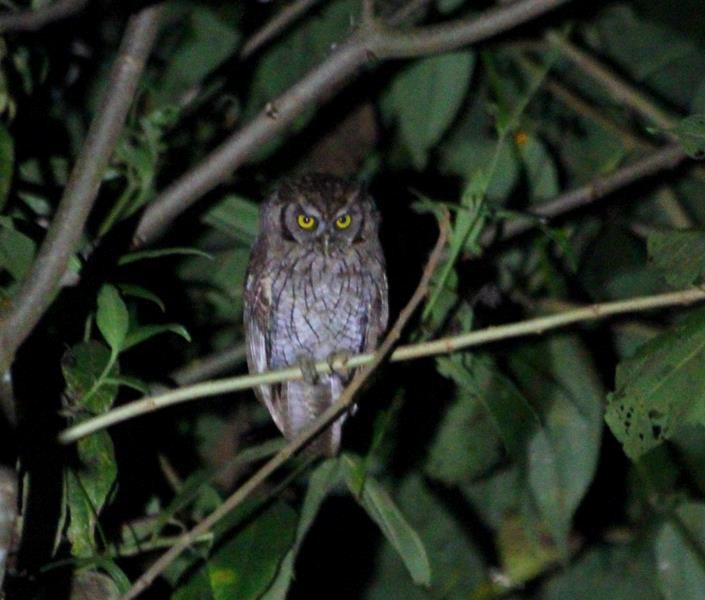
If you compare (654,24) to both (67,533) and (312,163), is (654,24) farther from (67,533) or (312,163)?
(67,533)

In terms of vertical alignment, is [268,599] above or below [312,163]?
below

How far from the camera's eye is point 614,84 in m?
3.86

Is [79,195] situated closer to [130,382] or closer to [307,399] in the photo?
[130,382]

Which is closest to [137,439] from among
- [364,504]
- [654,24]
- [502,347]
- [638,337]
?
[364,504]

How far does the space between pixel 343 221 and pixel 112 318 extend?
96cm

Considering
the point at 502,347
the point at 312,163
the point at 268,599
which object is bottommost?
the point at 268,599

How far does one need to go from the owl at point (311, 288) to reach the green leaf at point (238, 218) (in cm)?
6

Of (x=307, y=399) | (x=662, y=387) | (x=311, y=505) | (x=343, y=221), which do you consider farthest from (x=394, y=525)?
(x=662, y=387)

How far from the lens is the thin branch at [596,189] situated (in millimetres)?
3211

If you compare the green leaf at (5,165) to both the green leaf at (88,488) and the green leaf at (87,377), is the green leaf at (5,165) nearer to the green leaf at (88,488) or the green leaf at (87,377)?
the green leaf at (87,377)

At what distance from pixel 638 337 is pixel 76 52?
1812mm

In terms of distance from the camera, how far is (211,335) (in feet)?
11.3

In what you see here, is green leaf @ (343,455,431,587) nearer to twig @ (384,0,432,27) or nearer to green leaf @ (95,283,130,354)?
green leaf @ (95,283,130,354)

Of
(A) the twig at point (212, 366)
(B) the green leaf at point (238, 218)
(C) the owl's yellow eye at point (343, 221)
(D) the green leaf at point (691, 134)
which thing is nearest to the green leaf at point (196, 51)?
(B) the green leaf at point (238, 218)
